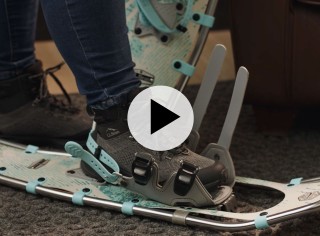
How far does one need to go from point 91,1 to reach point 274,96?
0.48m

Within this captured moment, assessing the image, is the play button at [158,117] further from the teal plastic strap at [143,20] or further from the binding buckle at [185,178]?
the teal plastic strap at [143,20]

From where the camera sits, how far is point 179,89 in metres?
1.11

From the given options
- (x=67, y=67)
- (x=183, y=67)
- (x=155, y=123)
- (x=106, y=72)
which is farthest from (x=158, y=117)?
(x=67, y=67)

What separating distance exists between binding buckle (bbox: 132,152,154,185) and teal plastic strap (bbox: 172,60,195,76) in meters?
0.30

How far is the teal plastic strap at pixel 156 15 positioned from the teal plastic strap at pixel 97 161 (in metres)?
0.30

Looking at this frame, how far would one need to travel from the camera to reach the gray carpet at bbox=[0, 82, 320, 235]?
0.85m

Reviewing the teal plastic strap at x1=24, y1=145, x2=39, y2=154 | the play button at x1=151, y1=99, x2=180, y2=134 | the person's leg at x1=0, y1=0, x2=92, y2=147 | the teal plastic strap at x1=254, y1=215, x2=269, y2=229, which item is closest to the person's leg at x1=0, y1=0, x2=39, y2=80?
the person's leg at x1=0, y1=0, x2=92, y2=147

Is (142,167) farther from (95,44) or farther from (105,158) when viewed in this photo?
(95,44)

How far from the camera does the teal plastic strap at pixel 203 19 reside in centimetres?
109

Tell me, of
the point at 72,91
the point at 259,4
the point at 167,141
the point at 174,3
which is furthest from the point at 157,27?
the point at 72,91

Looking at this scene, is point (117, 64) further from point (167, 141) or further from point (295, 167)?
point (295, 167)

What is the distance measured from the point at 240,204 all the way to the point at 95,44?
1.15 feet

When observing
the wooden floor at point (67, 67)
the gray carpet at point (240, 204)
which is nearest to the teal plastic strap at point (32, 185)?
the gray carpet at point (240, 204)

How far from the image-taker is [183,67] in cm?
111
